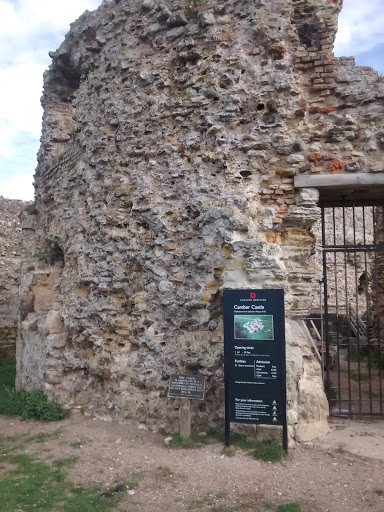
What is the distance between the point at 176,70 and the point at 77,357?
4.05 meters

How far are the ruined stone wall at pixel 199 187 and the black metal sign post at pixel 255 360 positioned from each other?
0.45m

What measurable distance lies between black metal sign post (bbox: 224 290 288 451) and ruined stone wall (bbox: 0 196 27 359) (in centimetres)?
895

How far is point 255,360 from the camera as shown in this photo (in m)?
4.90

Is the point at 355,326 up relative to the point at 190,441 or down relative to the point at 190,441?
up

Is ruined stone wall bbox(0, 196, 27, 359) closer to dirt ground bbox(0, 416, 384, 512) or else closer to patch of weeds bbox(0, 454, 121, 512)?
dirt ground bbox(0, 416, 384, 512)

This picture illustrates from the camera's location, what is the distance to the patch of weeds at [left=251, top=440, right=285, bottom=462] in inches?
187

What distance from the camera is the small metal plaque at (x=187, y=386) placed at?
5.22m

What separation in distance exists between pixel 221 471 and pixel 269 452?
22.0 inches

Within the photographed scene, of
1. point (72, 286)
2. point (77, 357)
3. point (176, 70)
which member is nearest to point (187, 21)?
point (176, 70)

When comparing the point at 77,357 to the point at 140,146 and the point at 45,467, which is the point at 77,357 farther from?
the point at 140,146

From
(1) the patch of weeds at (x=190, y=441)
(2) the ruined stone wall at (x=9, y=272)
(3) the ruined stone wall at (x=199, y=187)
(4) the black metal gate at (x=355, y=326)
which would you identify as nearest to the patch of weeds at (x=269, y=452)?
(3) the ruined stone wall at (x=199, y=187)

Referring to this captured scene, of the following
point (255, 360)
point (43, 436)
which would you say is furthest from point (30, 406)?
point (255, 360)

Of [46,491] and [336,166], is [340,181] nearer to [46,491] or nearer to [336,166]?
[336,166]

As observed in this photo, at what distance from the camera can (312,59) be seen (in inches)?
235
